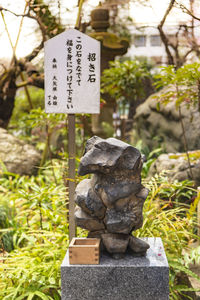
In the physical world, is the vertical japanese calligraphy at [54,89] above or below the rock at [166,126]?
above

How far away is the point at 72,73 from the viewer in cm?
320

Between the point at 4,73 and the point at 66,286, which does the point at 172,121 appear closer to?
the point at 4,73

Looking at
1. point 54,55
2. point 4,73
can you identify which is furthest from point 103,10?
point 54,55

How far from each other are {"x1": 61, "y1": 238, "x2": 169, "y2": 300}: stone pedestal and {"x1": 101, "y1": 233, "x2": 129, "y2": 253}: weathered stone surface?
84 millimetres

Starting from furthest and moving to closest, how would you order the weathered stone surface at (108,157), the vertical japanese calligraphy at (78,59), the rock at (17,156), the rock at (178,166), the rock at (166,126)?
the rock at (166,126), the rock at (17,156), the rock at (178,166), the vertical japanese calligraphy at (78,59), the weathered stone surface at (108,157)

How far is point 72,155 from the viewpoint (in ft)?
10.9

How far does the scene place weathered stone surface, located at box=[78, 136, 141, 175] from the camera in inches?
94.5

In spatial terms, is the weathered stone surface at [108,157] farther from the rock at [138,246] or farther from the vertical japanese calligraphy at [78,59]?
the vertical japanese calligraphy at [78,59]

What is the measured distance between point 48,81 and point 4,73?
153 inches

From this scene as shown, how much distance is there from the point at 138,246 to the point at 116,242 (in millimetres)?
175

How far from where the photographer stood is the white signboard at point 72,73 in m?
3.19

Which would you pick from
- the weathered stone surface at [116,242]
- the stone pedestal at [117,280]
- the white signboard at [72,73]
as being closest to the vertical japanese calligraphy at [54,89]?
the white signboard at [72,73]

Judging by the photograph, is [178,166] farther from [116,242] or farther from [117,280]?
[117,280]

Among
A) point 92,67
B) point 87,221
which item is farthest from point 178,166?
point 87,221
